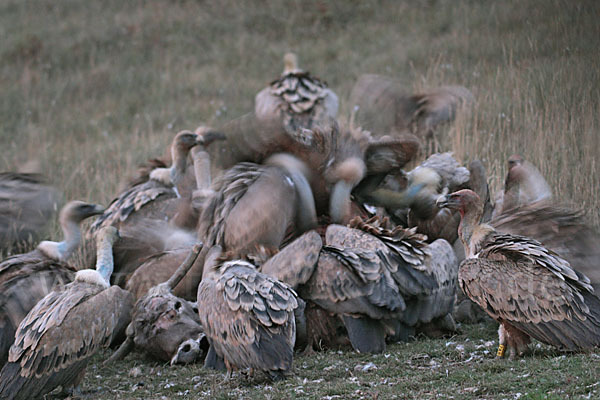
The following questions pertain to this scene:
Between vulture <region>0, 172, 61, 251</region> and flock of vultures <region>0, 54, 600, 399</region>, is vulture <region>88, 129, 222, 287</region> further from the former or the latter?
vulture <region>0, 172, 61, 251</region>

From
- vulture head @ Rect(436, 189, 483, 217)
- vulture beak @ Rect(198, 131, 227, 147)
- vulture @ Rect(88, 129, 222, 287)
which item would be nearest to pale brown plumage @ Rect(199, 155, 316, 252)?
vulture @ Rect(88, 129, 222, 287)

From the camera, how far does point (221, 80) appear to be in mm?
19922

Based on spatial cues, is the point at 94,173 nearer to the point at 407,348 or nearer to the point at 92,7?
the point at 407,348

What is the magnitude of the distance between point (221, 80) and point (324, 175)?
12820 mm

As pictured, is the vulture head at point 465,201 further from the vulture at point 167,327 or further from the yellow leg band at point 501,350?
the vulture at point 167,327

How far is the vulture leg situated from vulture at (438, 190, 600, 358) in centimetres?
89

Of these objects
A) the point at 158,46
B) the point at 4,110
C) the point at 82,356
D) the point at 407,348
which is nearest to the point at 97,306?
the point at 82,356

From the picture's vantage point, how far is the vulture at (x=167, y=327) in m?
6.51

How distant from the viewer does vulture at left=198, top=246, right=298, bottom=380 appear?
212 inches

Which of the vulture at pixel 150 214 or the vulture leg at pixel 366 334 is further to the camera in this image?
the vulture at pixel 150 214

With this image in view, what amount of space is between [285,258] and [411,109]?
18.3ft

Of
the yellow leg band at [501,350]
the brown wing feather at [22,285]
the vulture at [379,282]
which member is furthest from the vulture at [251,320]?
the brown wing feather at [22,285]

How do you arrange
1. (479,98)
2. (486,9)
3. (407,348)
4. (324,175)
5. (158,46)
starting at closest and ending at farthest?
(407,348)
(324,175)
(479,98)
(486,9)
(158,46)

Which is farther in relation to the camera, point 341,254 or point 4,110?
point 4,110
